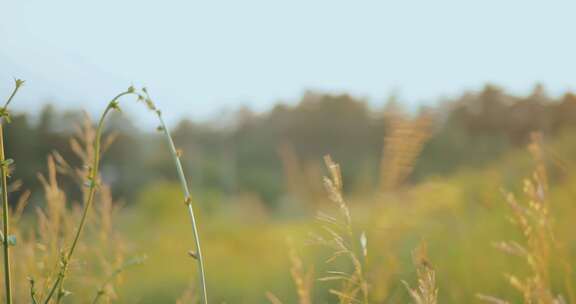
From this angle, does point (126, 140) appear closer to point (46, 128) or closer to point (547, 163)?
point (46, 128)

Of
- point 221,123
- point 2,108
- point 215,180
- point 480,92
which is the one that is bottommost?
point 215,180

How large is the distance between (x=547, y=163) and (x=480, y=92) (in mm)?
10668

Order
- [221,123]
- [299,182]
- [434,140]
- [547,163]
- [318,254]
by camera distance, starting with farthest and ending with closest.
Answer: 1. [221,123]
2. [434,140]
3. [547,163]
4. [299,182]
5. [318,254]

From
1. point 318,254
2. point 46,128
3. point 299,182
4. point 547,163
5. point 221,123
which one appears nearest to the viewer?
point 318,254

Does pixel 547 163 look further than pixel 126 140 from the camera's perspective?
No

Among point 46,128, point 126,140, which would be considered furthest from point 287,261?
point 126,140

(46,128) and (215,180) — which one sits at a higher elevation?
(46,128)

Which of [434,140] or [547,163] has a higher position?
[547,163]

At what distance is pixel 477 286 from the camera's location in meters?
2.73

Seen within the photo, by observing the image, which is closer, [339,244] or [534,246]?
[339,244]

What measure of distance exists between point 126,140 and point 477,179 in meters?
14.3

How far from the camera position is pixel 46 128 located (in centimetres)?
1586

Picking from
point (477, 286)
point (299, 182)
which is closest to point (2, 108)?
point (477, 286)

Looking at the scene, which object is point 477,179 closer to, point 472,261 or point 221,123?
point 472,261
